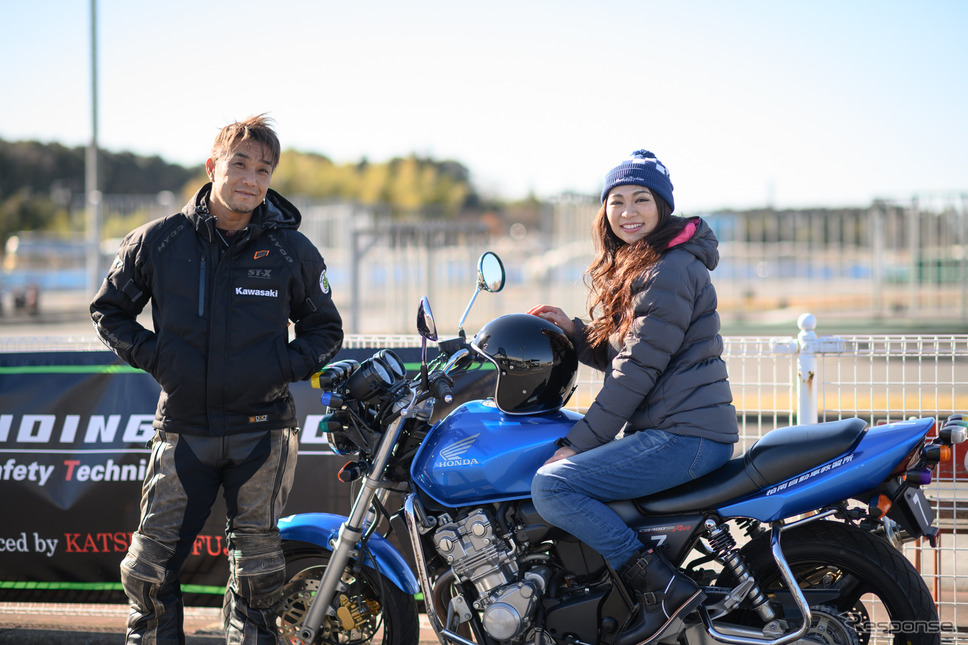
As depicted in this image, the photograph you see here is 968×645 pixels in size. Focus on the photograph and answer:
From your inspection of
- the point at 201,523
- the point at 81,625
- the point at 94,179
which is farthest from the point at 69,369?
the point at 94,179

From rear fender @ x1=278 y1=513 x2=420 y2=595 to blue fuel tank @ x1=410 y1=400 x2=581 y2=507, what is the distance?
40 centimetres

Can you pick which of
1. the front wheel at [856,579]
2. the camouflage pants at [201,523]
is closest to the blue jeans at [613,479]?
the front wheel at [856,579]

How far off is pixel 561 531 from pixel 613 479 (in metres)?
0.29

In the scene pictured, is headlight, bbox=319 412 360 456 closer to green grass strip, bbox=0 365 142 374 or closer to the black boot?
the black boot

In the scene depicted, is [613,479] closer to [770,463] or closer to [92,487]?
[770,463]

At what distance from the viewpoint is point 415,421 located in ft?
10.3

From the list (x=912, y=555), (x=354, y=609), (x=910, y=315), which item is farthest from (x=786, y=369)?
(x=910, y=315)

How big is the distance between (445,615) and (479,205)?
90230mm

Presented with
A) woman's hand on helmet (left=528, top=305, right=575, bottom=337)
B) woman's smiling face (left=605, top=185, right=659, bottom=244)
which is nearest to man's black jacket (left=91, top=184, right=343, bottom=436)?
woman's hand on helmet (left=528, top=305, right=575, bottom=337)

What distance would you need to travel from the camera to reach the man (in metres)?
3.10

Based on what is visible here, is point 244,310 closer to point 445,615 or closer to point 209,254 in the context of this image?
point 209,254

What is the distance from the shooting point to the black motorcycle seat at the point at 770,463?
284 cm

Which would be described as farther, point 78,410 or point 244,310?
point 78,410

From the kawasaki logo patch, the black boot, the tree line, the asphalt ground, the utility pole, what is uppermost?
the tree line
